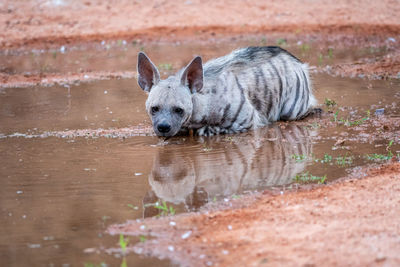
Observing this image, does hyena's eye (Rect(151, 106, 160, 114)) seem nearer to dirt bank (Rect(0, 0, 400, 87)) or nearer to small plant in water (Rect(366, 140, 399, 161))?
small plant in water (Rect(366, 140, 399, 161))

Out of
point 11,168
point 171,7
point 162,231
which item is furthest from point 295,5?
Result: point 162,231

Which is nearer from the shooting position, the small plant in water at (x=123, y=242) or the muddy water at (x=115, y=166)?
the small plant in water at (x=123, y=242)

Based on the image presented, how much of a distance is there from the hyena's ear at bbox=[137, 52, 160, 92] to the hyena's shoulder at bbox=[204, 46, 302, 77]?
72 cm

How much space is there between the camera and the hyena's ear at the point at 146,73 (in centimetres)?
706

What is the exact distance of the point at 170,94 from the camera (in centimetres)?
690

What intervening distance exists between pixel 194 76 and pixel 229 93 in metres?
0.52

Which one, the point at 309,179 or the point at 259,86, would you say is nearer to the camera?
the point at 309,179

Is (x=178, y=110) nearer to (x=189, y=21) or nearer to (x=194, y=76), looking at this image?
(x=194, y=76)

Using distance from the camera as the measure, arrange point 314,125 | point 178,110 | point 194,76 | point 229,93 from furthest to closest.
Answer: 1. point 314,125
2. point 229,93
3. point 194,76
4. point 178,110

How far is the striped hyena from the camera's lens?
22.7 ft

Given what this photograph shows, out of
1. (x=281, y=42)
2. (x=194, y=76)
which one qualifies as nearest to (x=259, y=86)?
(x=194, y=76)

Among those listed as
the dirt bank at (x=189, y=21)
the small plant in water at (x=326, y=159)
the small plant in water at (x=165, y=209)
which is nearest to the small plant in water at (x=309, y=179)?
the small plant in water at (x=326, y=159)

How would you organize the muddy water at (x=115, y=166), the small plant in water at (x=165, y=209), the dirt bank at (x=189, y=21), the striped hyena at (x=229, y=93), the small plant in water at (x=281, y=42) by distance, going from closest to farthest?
1. the muddy water at (x=115, y=166)
2. the small plant in water at (x=165, y=209)
3. the striped hyena at (x=229, y=93)
4. the small plant in water at (x=281, y=42)
5. the dirt bank at (x=189, y=21)

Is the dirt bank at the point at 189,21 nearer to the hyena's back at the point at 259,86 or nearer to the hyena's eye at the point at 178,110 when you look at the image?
the hyena's back at the point at 259,86
